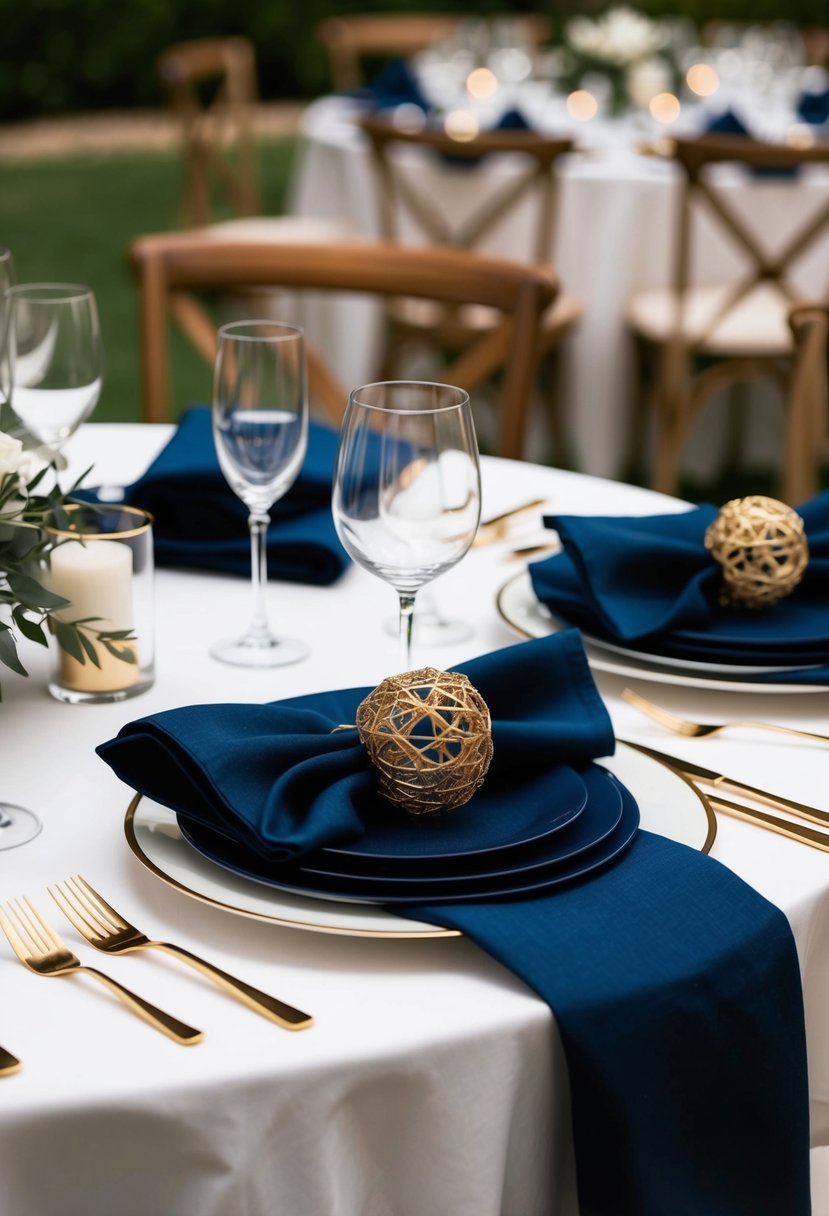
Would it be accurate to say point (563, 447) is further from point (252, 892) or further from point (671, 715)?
point (252, 892)

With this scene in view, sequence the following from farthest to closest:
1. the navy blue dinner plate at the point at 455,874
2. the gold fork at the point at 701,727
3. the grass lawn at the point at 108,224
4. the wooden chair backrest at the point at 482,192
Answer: the grass lawn at the point at 108,224, the wooden chair backrest at the point at 482,192, the gold fork at the point at 701,727, the navy blue dinner plate at the point at 455,874

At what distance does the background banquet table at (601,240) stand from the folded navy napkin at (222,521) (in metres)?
2.53

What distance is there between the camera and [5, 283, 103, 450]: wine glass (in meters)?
1.33

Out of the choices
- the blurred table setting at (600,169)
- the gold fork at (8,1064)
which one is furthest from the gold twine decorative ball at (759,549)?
the blurred table setting at (600,169)

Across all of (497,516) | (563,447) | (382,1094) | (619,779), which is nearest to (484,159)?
(563,447)

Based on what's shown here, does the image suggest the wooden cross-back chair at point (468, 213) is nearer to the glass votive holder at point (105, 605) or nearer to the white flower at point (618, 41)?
the white flower at point (618, 41)

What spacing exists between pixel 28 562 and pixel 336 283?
4.49ft

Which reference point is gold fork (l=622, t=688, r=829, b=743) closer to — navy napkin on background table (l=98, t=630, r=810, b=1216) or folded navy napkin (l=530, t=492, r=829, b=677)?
folded navy napkin (l=530, t=492, r=829, b=677)

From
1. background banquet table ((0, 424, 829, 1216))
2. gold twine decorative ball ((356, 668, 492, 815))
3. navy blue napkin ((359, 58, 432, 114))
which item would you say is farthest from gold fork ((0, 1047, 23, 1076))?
navy blue napkin ((359, 58, 432, 114))

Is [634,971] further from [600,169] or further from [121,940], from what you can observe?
[600,169]

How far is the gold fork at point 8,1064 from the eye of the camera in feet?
2.27

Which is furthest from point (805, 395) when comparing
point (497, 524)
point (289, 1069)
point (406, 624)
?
point (289, 1069)

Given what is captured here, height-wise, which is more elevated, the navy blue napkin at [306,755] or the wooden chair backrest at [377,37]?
the wooden chair backrest at [377,37]

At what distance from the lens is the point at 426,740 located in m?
0.83
